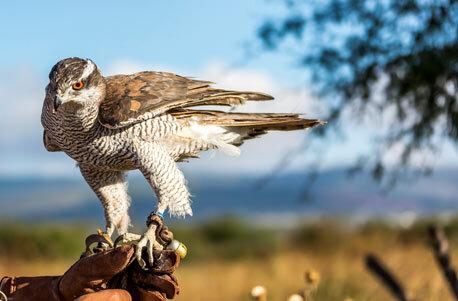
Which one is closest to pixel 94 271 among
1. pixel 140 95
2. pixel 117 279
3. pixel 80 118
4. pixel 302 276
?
pixel 117 279

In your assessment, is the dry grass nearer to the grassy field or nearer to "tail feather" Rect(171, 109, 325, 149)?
the grassy field

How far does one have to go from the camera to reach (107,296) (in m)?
2.42

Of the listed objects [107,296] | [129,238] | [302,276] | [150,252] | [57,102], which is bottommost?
[107,296]

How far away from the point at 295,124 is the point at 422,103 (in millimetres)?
3871

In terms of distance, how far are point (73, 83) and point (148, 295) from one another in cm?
70

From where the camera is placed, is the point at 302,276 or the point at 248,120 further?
the point at 302,276

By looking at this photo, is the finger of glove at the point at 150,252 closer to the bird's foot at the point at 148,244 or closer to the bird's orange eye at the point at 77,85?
the bird's foot at the point at 148,244

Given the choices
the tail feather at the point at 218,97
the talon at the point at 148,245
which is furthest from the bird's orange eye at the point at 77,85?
the talon at the point at 148,245

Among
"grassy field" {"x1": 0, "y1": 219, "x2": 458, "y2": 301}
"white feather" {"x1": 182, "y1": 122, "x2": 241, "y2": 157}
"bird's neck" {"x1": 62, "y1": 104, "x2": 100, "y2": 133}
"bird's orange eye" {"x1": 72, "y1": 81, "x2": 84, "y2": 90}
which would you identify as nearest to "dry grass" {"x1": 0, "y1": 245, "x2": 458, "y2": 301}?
"grassy field" {"x1": 0, "y1": 219, "x2": 458, "y2": 301}

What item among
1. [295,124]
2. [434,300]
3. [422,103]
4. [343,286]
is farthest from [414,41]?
[295,124]

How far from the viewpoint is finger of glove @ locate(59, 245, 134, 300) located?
7.95 ft

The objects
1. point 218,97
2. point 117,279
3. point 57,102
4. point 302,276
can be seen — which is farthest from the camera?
point 302,276

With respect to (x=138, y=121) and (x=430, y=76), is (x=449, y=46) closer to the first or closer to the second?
(x=430, y=76)

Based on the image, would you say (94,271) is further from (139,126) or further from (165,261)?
(139,126)
